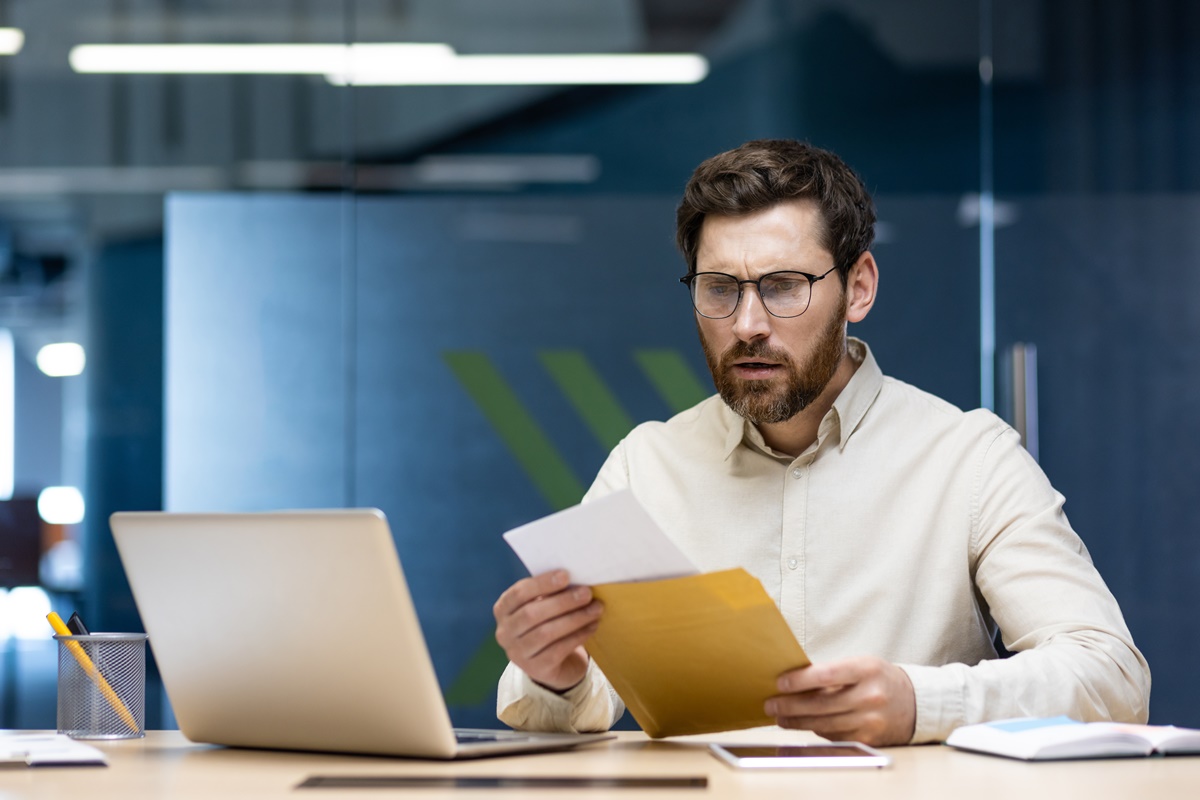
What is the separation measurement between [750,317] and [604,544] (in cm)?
68

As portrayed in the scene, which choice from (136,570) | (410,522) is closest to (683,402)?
(410,522)

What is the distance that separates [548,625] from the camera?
139 centimetres

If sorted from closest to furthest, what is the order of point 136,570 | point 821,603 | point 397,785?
point 397,785 → point 136,570 → point 821,603

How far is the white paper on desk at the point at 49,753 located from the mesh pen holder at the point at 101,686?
0.11m

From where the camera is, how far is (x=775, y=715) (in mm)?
1346

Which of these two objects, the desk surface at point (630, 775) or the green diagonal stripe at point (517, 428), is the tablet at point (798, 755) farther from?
the green diagonal stripe at point (517, 428)

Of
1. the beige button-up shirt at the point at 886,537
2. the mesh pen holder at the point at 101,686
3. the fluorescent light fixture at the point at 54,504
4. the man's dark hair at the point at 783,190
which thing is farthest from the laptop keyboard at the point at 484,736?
the fluorescent light fixture at the point at 54,504

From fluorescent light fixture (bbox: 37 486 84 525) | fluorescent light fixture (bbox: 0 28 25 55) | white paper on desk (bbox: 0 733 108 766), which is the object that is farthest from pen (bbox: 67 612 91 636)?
fluorescent light fixture (bbox: 0 28 25 55)

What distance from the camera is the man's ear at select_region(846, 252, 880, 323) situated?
2.00 metres

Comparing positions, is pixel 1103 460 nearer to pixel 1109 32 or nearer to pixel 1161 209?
pixel 1161 209

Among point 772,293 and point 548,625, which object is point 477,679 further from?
point 548,625

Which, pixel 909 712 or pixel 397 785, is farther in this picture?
pixel 909 712

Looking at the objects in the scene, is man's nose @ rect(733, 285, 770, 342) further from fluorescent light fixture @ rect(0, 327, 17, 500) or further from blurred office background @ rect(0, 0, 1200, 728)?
fluorescent light fixture @ rect(0, 327, 17, 500)

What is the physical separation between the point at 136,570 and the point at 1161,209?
2.89 m
